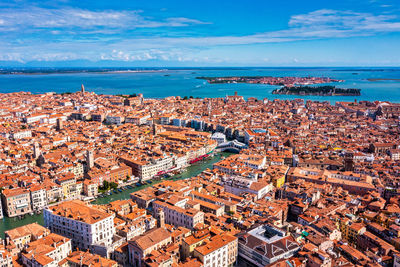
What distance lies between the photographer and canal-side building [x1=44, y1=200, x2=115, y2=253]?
1636cm

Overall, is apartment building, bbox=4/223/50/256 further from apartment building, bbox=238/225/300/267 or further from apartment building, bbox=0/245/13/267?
apartment building, bbox=238/225/300/267

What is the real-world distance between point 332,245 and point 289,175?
10680 mm

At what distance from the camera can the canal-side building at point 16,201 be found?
20734 mm

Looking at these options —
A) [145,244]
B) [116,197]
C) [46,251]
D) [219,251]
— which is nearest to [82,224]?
[46,251]

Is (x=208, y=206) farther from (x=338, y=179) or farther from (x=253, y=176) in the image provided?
(x=338, y=179)

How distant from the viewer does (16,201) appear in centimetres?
2091

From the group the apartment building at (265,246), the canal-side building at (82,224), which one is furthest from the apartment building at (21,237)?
the apartment building at (265,246)

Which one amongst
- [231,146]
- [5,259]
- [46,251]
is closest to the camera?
[5,259]

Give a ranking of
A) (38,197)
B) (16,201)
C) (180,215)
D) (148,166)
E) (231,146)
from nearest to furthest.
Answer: (180,215) → (16,201) → (38,197) → (148,166) → (231,146)

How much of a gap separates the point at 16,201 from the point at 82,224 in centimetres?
762

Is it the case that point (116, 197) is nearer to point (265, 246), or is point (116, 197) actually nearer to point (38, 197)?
point (38, 197)

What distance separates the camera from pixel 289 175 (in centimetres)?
2606

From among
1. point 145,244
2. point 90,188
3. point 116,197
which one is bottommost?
point 116,197

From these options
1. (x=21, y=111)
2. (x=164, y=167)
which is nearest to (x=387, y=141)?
(x=164, y=167)
